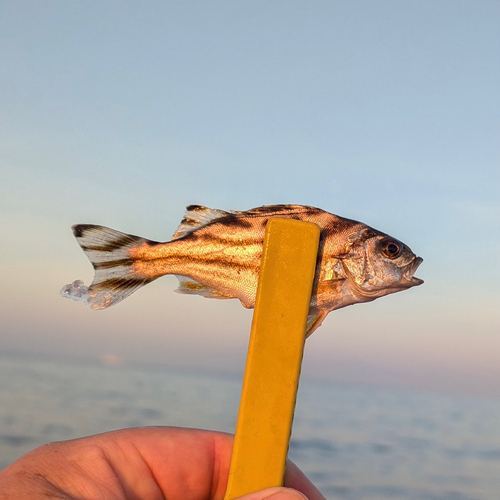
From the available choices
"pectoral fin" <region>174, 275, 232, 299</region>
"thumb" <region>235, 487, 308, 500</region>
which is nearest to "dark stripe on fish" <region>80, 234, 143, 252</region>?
"pectoral fin" <region>174, 275, 232, 299</region>

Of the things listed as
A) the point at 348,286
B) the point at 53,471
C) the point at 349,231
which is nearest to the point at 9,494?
the point at 53,471

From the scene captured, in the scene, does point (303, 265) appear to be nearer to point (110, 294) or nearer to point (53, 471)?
point (110, 294)

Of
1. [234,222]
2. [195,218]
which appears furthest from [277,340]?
[195,218]

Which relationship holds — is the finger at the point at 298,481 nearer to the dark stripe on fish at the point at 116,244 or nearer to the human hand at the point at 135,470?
the human hand at the point at 135,470

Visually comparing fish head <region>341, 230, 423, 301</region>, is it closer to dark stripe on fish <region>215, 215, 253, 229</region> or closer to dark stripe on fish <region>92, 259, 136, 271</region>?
dark stripe on fish <region>215, 215, 253, 229</region>

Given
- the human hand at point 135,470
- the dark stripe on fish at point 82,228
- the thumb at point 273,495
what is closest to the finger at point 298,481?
the human hand at point 135,470

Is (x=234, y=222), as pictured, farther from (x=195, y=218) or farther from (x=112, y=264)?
(x=112, y=264)

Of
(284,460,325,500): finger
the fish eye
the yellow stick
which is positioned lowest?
(284,460,325,500): finger

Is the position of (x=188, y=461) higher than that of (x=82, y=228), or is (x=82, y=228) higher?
(x=82, y=228)
